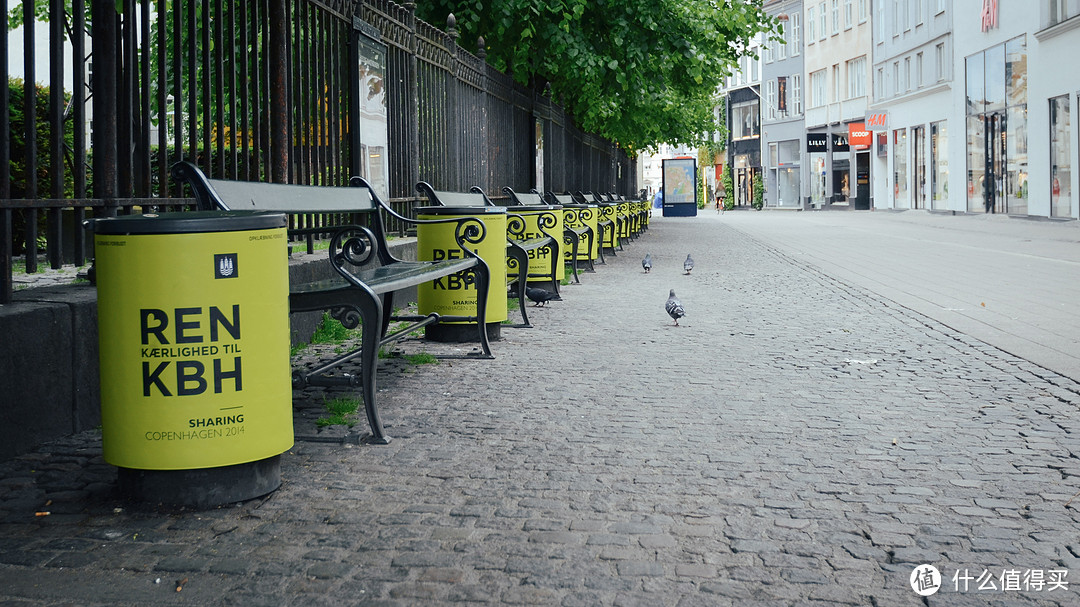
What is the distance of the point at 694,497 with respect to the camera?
4184 mm

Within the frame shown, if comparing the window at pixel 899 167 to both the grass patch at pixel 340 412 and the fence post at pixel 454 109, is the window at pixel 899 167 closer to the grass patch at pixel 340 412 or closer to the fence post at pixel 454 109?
the fence post at pixel 454 109

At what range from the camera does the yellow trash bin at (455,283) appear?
27.7 feet

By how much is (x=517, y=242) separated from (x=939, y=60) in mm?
39448

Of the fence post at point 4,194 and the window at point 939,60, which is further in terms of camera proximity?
the window at point 939,60

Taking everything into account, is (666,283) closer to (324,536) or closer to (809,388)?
(809,388)

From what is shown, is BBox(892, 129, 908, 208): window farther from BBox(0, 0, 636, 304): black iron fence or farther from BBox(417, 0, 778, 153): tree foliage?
BBox(0, 0, 636, 304): black iron fence

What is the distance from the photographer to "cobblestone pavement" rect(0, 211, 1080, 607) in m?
3.28

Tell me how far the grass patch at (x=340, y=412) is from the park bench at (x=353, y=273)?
170 millimetres

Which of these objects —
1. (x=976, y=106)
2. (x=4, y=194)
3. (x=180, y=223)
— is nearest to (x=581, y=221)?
(x=4, y=194)

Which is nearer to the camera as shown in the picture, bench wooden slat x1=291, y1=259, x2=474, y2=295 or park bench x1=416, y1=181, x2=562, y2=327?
bench wooden slat x1=291, y1=259, x2=474, y2=295

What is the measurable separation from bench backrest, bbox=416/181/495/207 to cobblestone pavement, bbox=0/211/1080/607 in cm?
268

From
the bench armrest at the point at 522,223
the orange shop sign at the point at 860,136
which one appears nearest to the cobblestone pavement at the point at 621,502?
the bench armrest at the point at 522,223

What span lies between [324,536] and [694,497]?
1309mm

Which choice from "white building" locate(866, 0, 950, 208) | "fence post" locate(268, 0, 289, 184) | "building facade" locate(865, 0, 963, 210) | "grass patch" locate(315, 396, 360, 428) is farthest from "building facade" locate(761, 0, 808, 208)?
"grass patch" locate(315, 396, 360, 428)
